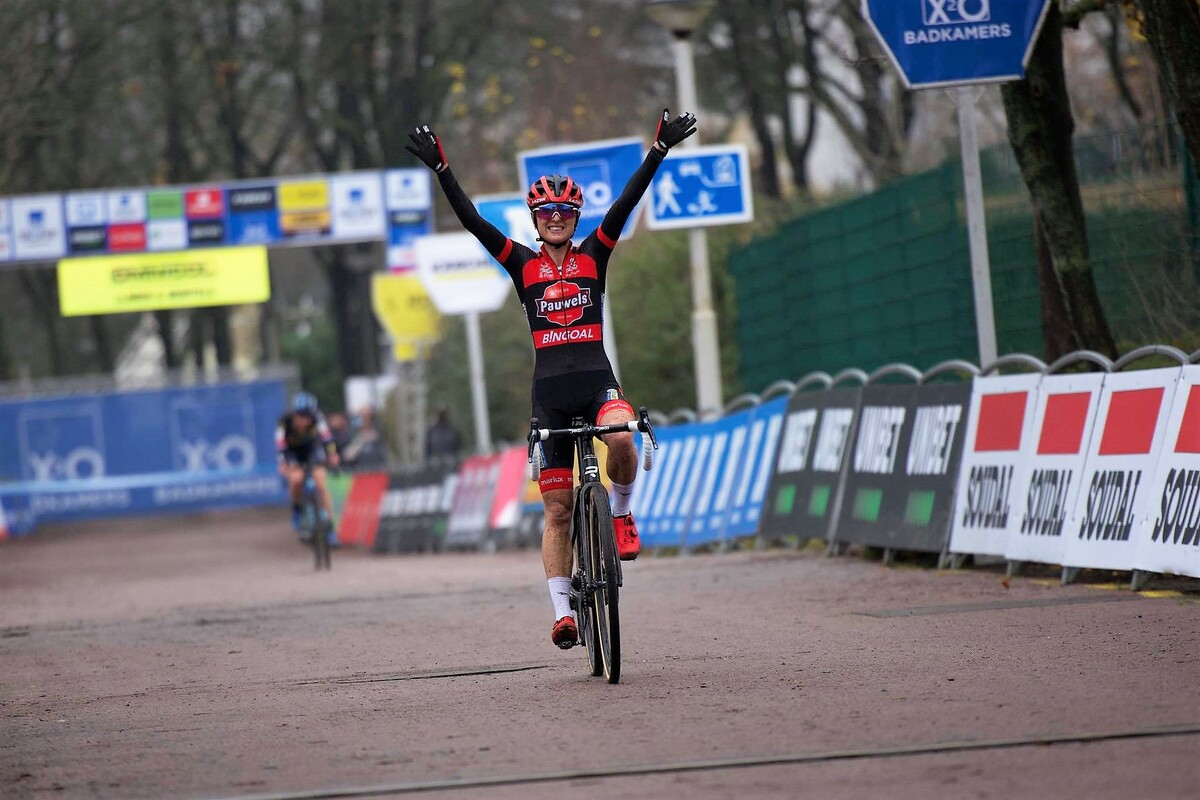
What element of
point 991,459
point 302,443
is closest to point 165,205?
point 302,443

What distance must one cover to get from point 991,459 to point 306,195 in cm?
2846

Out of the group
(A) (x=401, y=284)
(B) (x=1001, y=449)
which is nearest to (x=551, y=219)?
(B) (x=1001, y=449)

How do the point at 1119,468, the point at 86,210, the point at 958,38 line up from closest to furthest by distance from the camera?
1. the point at 1119,468
2. the point at 958,38
3. the point at 86,210

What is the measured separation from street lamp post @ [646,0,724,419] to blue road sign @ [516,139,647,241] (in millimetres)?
746

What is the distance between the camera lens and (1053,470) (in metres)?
12.2

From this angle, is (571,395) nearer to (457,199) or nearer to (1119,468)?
(457,199)

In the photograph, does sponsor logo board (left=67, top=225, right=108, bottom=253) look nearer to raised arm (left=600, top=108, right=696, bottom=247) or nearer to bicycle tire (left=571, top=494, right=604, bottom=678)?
raised arm (left=600, top=108, right=696, bottom=247)

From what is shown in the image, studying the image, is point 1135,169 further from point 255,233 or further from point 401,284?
point 255,233

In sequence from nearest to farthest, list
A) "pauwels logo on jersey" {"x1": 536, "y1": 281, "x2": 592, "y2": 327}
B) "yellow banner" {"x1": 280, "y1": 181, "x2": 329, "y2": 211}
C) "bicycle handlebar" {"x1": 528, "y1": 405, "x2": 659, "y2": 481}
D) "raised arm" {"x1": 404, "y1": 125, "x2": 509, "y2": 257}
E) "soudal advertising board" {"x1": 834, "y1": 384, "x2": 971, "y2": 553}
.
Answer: "bicycle handlebar" {"x1": 528, "y1": 405, "x2": 659, "y2": 481} → "raised arm" {"x1": 404, "y1": 125, "x2": 509, "y2": 257} → "pauwels logo on jersey" {"x1": 536, "y1": 281, "x2": 592, "y2": 327} → "soudal advertising board" {"x1": 834, "y1": 384, "x2": 971, "y2": 553} → "yellow banner" {"x1": 280, "y1": 181, "x2": 329, "y2": 211}

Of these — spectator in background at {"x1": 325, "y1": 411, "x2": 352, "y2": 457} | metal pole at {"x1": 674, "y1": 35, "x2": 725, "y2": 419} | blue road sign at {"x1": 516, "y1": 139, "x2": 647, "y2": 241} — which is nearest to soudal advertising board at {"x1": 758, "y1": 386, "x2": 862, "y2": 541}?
metal pole at {"x1": 674, "y1": 35, "x2": 725, "y2": 419}

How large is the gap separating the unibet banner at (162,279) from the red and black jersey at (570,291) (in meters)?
31.6

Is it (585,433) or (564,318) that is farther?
(564,318)

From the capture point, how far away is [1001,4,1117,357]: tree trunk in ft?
46.5

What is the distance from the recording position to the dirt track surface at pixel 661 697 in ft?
21.1
